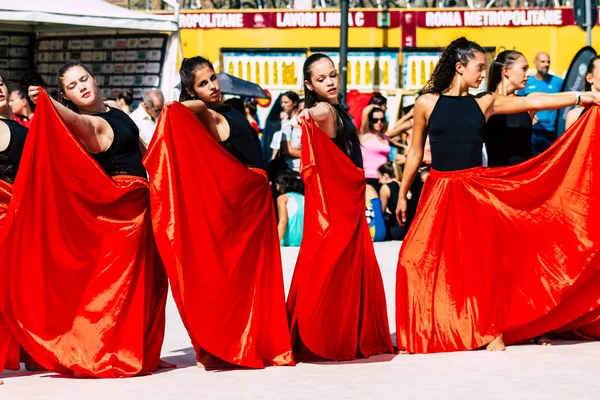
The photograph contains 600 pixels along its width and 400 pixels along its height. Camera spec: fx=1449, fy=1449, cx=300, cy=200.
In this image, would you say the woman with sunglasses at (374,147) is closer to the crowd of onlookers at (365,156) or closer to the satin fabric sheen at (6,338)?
the crowd of onlookers at (365,156)

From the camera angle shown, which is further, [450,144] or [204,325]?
[450,144]

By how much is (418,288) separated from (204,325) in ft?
4.36

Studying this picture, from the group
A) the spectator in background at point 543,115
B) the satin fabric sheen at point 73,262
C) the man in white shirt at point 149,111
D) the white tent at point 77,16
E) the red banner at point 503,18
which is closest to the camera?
the satin fabric sheen at point 73,262

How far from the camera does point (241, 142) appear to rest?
8.00m

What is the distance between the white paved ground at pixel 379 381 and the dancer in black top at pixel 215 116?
120 centimetres

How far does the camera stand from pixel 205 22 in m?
19.3

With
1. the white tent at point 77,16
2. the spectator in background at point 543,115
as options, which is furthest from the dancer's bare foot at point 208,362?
the white tent at point 77,16

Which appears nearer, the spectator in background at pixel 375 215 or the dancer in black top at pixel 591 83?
the dancer in black top at pixel 591 83

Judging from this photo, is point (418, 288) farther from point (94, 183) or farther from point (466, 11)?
point (466, 11)

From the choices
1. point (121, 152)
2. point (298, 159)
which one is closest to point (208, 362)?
point (121, 152)

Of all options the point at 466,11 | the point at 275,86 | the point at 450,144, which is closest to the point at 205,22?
the point at 275,86

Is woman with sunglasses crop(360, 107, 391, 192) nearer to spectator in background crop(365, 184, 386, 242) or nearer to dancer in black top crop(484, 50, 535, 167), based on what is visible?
spectator in background crop(365, 184, 386, 242)

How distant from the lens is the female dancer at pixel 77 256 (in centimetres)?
745

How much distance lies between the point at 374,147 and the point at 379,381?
822 cm
